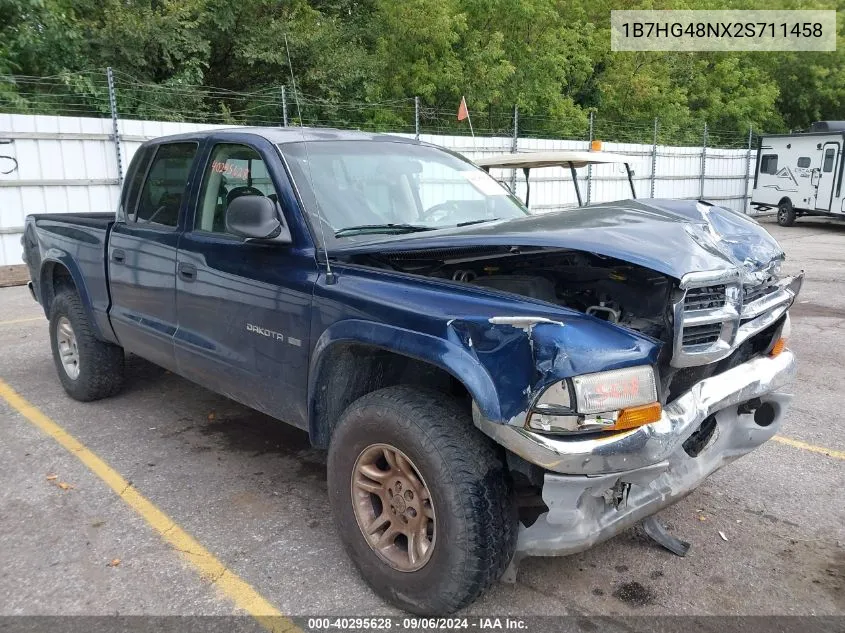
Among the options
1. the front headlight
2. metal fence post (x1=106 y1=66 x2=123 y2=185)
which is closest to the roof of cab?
the front headlight

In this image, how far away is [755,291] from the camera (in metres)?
2.94

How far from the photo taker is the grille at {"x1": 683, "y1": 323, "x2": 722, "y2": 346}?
2531mm

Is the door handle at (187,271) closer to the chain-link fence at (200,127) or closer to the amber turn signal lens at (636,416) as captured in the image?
the chain-link fence at (200,127)

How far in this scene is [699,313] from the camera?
254cm

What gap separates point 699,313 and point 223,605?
217 centimetres

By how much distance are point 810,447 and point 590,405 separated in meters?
2.87

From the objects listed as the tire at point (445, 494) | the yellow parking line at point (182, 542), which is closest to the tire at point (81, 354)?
the yellow parking line at point (182, 542)

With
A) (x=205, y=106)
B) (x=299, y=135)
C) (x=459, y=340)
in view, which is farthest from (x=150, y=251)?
(x=205, y=106)

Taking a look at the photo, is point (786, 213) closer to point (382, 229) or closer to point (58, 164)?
point (58, 164)

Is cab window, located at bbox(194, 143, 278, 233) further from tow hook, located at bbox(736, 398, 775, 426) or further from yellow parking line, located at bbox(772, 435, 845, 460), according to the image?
yellow parking line, located at bbox(772, 435, 845, 460)

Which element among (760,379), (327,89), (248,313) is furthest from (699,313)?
(327,89)

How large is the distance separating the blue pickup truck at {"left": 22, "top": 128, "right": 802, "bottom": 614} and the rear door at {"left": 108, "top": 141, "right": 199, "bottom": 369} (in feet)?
0.13

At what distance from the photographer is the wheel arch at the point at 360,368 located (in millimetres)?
2662

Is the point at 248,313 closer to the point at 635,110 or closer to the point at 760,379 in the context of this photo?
the point at 760,379
